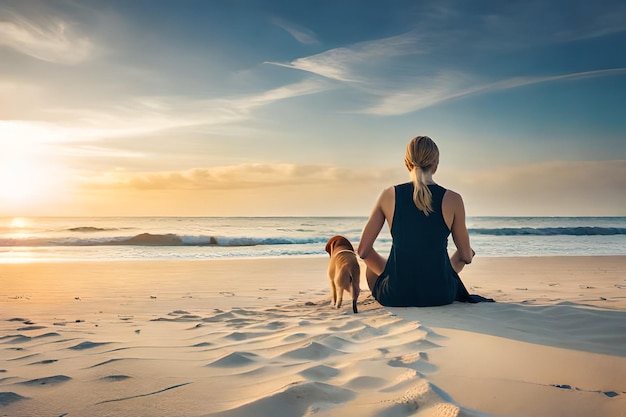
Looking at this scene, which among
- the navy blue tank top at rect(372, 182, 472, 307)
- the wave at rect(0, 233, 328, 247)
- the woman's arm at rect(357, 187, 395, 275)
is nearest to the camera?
the navy blue tank top at rect(372, 182, 472, 307)

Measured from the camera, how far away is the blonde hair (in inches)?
167

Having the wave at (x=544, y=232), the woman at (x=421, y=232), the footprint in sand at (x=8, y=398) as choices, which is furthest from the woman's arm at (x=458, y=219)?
the wave at (x=544, y=232)

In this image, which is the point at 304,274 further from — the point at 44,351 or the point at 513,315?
the point at 44,351

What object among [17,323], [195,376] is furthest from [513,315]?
[17,323]

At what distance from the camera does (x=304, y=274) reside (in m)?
9.53

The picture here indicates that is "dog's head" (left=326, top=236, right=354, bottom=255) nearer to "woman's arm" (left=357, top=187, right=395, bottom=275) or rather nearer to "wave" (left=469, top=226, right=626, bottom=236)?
"woman's arm" (left=357, top=187, right=395, bottom=275)

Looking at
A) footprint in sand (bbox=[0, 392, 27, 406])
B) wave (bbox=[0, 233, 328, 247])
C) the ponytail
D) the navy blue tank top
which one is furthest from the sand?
wave (bbox=[0, 233, 328, 247])

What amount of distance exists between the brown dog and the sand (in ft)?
0.65

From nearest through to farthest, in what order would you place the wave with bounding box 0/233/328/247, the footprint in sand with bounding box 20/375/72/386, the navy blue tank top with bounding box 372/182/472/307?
1. the footprint in sand with bounding box 20/375/72/386
2. the navy blue tank top with bounding box 372/182/472/307
3. the wave with bounding box 0/233/328/247

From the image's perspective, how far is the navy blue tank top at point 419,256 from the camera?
14.3 ft

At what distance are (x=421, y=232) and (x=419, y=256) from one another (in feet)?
0.78

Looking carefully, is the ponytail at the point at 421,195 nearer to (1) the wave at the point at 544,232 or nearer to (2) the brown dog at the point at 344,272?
(2) the brown dog at the point at 344,272

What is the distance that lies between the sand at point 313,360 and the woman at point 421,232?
22cm

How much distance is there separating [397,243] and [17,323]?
364 centimetres
